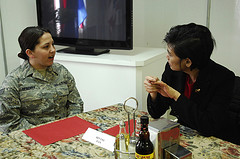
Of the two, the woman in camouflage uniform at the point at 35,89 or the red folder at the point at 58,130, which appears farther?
the woman in camouflage uniform at the point at 35,89

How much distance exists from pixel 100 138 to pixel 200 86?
609 millimetres

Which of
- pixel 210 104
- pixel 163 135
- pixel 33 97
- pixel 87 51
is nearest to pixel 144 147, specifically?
pixel 163 135

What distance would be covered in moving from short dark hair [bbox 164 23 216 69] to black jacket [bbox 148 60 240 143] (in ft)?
0.33

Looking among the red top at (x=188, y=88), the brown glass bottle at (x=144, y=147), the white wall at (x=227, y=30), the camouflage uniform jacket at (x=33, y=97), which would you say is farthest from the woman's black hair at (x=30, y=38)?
the white wall at (x=227, y=30)

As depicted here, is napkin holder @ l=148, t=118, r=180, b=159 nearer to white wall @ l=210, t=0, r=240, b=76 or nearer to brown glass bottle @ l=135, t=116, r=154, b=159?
brown glass bottle @ l=135, t=116, r=154, b=159

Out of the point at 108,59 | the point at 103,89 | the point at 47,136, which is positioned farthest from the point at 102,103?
the point at 47,136

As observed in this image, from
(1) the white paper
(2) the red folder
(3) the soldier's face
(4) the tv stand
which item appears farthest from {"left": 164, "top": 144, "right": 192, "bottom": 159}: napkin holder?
(4) the tv stand

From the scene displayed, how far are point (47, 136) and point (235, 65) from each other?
6.32ft

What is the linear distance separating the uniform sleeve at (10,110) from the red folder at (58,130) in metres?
0.24

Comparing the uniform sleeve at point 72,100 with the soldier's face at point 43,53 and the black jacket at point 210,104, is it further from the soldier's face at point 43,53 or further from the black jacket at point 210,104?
the black jacket at point 210,104

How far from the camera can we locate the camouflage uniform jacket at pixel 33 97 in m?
1.62

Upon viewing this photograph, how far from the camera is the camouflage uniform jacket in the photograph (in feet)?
5.31

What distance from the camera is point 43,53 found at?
177cm

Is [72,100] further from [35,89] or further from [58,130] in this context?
[58,130]
